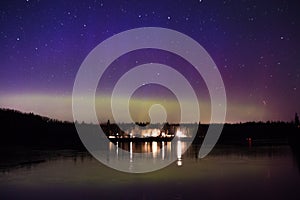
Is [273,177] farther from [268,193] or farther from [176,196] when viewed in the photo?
[176,196]

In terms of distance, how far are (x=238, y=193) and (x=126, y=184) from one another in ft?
22.6

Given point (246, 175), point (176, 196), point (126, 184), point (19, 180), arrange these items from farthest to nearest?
point (246, 175), point (19, 180), point (126, 184), point (176, 196)

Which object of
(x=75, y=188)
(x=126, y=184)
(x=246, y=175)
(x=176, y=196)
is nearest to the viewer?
(x=176, y=196)

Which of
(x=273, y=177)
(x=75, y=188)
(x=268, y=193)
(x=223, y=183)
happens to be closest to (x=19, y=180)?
(x=75, y=188)

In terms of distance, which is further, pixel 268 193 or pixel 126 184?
pixel 126 184

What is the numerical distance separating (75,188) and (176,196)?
6272 millimetres

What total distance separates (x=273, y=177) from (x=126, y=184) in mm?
10558

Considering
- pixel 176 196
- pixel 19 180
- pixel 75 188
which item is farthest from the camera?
pixel 19 180

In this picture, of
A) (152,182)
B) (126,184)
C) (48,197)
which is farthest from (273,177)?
(48,197)

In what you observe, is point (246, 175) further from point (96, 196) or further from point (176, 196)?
point (96, 196)

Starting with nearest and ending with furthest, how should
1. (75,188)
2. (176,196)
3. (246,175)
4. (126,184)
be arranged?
(176,196)
(75,188)
(126,184)
(246,175)

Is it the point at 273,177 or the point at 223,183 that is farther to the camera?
the point at 273,177

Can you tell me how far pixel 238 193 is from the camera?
63.6 feet

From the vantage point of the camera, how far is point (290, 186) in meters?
22.0
